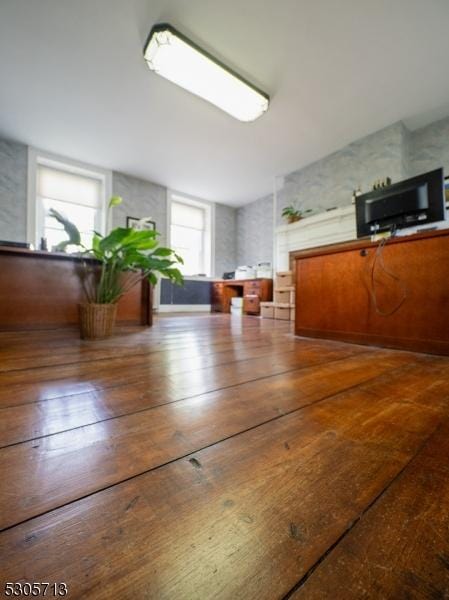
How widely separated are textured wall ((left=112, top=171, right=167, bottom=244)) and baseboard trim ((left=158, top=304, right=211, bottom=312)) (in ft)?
4.44

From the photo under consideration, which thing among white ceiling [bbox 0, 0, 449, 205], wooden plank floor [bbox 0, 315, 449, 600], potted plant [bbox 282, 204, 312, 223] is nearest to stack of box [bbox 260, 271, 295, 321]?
potted plant [bbox 282, 204, 312, 223]

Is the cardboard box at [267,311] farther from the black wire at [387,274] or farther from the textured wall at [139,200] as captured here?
the black wire at [387,274]

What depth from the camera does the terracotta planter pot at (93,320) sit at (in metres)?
1.79

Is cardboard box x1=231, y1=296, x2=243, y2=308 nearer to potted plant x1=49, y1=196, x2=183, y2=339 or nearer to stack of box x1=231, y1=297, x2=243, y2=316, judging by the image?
stack of box x1=231, y1=297, x2=243, y2=316

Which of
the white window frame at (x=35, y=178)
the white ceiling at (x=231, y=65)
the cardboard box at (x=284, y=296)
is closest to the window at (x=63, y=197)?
the white window frame at (x=35, y=178)

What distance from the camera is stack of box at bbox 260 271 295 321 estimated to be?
3891mm

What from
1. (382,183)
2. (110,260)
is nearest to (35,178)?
(110,260)

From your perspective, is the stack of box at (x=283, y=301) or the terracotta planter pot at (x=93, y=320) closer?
the terracotta planter pot at (x=93, y=320)

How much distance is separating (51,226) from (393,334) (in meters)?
4.88

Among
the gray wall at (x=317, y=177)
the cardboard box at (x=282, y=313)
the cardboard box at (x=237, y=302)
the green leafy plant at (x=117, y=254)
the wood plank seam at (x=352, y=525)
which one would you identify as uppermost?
the gray wall at (x=317, y=177)

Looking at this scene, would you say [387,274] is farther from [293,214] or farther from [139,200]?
[139,200]

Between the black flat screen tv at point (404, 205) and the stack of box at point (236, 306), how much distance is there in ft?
11.4

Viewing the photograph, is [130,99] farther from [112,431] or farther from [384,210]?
[112,431]

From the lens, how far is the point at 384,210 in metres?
1.60
